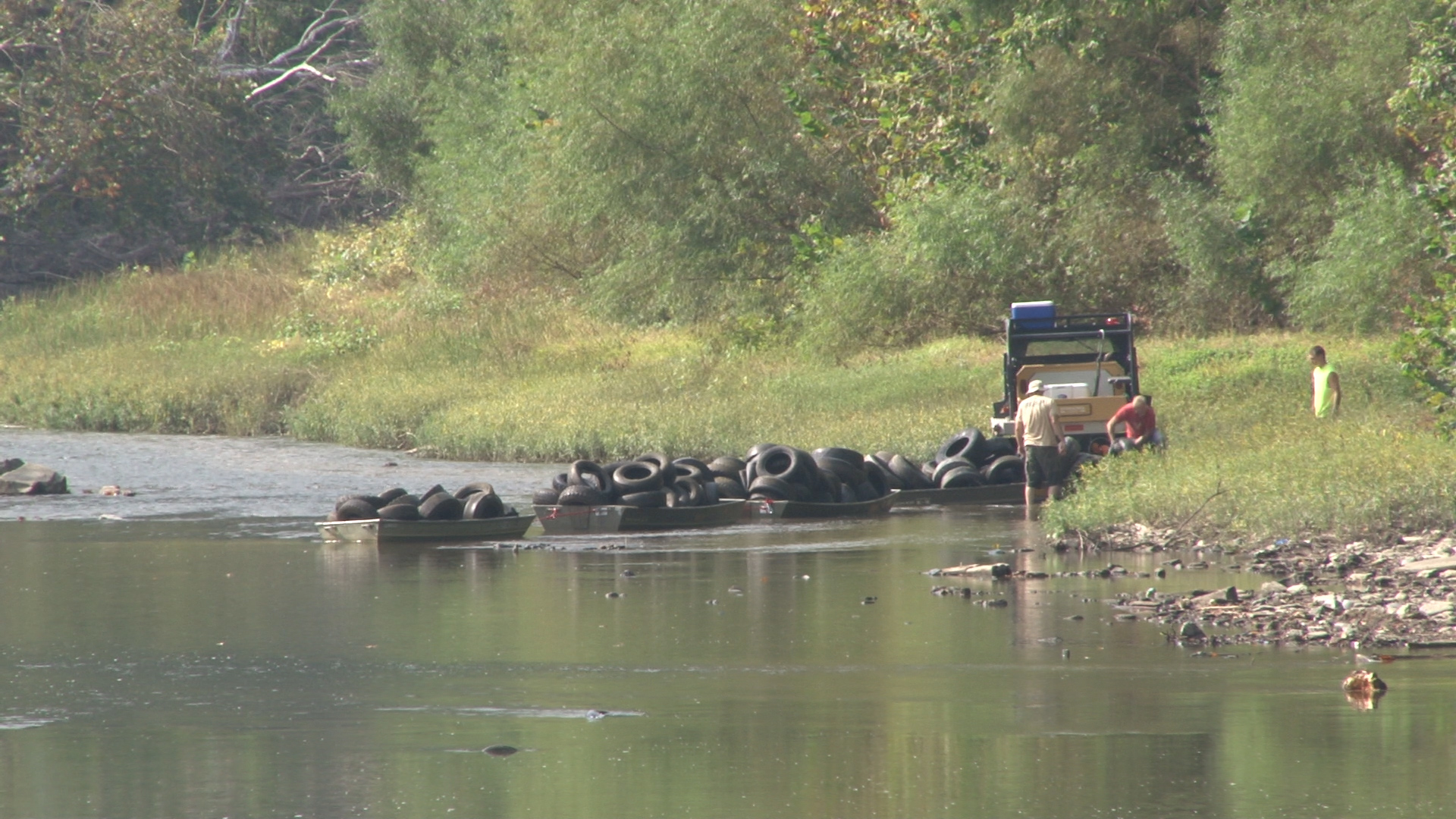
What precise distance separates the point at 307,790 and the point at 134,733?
1.83m

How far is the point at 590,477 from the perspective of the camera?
2120 cm

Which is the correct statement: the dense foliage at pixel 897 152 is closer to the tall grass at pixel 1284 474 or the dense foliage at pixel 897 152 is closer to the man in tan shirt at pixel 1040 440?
the tall grass at pixel 1284 474

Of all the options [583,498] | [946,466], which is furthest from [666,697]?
[946,466]

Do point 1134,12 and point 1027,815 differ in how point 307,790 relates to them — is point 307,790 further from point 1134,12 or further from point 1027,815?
point 1134,12

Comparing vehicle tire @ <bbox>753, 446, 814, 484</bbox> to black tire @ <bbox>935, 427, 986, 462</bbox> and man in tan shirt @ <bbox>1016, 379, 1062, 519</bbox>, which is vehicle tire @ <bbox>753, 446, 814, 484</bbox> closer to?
man in tan shirt @ <bbox>1016, 379, 1062, 519</bbox>

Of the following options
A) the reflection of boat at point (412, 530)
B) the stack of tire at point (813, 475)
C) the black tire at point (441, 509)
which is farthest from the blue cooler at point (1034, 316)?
the black tire at point (441, 509)

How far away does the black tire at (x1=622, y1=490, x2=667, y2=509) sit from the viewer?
814 inches

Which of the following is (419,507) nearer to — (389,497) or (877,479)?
(389,497)

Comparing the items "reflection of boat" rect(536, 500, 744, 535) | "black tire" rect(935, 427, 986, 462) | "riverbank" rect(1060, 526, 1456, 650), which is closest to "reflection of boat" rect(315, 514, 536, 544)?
"reflection of boat" rect(536, 500, 744, 535)

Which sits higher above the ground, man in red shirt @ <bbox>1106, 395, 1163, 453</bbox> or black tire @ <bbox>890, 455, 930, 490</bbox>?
man in red shirt @ <bbox>1106, 395, 1163, 453</bbox>

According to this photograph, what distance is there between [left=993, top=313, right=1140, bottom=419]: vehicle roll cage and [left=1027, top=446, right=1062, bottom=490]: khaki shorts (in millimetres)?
3289

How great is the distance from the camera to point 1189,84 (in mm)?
35094

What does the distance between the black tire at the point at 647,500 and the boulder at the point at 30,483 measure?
9919 millimetres

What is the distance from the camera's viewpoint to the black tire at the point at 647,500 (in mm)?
20672
